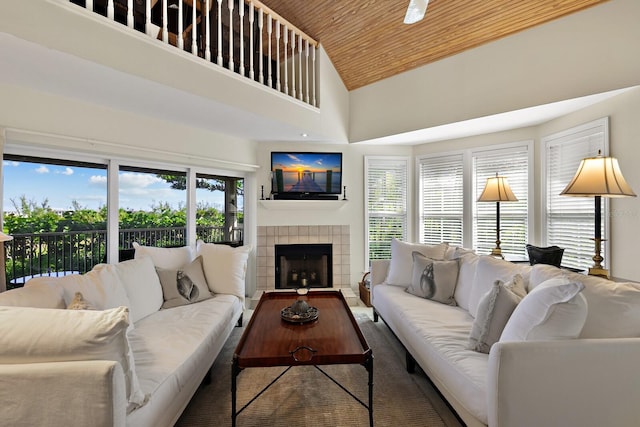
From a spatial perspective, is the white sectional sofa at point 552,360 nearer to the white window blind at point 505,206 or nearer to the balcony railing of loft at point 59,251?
the white window blind at point 505,206

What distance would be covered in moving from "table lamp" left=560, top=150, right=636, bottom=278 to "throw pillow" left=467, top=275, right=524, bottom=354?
73 cm

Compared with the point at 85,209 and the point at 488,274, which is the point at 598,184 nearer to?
the point at 488,274

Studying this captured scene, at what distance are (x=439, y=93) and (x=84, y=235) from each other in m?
4.14

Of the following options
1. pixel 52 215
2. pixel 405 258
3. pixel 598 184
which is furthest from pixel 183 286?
pixel 598 184

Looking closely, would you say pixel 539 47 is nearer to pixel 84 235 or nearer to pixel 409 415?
pixel 409 415

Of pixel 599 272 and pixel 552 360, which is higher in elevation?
pixel 599 272

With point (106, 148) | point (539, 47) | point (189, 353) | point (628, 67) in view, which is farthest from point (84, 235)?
point (628, 67)

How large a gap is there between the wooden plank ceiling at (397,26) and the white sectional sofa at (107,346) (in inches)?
132

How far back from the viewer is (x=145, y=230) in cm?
339

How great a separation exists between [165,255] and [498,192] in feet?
11.7

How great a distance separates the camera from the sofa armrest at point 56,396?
3.55 ft

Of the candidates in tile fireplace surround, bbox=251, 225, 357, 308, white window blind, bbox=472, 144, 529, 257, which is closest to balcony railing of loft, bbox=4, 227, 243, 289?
tile fireplace surround, bbox=251, 225, 357, 308

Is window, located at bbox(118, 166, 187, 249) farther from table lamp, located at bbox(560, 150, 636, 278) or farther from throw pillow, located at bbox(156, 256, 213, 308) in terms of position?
table lamp, located at bbox(560, 150, 636, 278)

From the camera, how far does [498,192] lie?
3.24 metres
